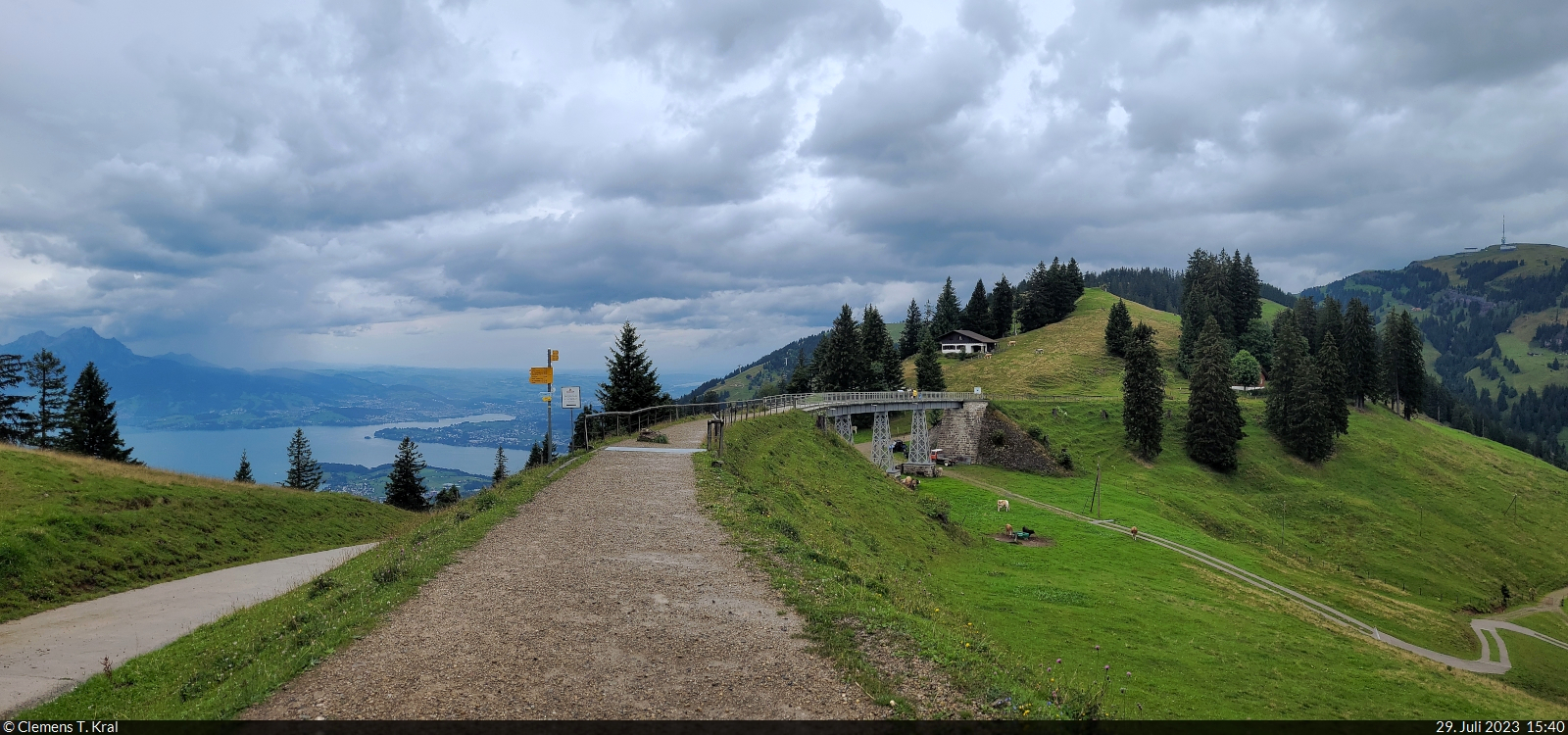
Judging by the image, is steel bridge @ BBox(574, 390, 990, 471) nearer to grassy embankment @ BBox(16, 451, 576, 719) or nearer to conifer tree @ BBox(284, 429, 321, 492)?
grassy embankment @ BBox(16, 451, 576, 719)

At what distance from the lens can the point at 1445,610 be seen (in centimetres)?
4769

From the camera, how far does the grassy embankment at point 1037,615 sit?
11.6 m

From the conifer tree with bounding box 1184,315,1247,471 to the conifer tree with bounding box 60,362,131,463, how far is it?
102278 mm

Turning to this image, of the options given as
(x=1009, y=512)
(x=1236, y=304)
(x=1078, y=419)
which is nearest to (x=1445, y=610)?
(x=1009, y=512)

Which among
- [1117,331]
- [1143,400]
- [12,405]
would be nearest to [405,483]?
[12,405]

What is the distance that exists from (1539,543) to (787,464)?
254 ft

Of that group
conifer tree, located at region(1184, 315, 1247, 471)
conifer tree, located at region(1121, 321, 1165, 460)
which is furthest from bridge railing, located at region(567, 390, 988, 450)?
conifer tree, located at region(1184, 315, 1247, 471)

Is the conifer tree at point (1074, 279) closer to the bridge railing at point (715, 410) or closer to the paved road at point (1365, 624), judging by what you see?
the bridge railing at point (715, 410)

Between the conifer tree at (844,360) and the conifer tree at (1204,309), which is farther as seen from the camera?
the conifer tree at (1204,309)

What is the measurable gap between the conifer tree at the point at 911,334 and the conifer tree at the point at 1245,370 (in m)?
51.1

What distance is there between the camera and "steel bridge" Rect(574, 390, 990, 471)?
44.2 metres

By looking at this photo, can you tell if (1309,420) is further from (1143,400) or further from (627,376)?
(627,376)

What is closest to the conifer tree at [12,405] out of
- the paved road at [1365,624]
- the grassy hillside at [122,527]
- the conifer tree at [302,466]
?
the conifer tree at [302,466]

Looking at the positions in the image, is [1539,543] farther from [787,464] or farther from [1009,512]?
[787,464]
